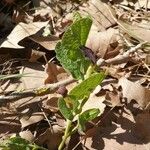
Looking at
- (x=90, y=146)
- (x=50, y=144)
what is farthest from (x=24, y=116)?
(x=90, y=146)

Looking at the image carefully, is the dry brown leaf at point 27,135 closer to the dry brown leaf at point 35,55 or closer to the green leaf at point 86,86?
the green leaf at point 86,86

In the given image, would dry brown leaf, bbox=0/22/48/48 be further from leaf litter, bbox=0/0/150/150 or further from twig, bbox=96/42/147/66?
twig, bbox=96/42/147/66

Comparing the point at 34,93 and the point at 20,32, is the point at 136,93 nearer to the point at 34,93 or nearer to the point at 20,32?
the point at 34,93

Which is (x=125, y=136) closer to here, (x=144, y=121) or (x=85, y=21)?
(x=144, y=121)

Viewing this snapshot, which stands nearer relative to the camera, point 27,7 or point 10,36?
point 10,36

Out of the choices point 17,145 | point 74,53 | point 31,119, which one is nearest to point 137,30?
point 74,53

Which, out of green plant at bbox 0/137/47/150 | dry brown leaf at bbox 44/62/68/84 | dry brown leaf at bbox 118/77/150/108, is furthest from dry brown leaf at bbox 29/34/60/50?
green plant at bbox 0/137/47/150

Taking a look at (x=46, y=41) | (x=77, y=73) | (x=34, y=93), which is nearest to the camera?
(x=77, y=73)
